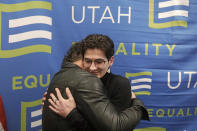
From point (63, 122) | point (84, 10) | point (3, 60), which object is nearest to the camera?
point (63, 122)

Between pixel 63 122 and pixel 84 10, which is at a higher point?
pixel 84 10

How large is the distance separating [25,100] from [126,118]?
1024 mm

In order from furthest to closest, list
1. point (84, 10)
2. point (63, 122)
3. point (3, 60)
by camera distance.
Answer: point (84, 10) < point (3, 60) < point (63, 122)

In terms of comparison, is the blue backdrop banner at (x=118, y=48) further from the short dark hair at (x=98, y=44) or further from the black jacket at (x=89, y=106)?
the black jacket at (x=89, y=106)

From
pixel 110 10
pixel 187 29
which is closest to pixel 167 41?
pixel 187 29

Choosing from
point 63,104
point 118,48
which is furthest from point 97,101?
point 118,48

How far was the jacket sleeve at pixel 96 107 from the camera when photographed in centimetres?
75

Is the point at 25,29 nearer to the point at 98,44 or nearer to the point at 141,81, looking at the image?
the point at 98,44

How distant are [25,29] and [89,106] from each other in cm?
105

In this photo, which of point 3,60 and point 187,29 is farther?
point 187,29

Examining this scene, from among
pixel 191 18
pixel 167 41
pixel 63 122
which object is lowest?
pixel 63 122

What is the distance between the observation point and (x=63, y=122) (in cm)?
81

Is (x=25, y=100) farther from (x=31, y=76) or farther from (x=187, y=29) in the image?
(x=187, y=29)

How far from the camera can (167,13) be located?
67.1 inches
